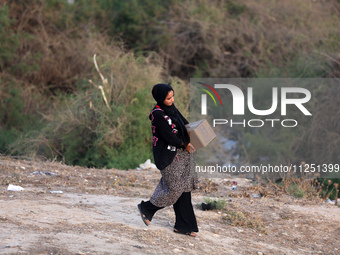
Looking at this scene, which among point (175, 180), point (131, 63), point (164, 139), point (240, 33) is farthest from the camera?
point (240, 33)

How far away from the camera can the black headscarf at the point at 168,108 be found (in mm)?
4016

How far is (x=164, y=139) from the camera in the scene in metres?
4.03

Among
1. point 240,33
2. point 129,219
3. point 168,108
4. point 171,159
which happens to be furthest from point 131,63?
point 171,159

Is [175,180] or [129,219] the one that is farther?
[129,219]

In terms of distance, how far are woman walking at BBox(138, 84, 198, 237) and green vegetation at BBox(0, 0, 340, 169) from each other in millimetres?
5063

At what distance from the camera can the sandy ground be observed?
12.9 feet

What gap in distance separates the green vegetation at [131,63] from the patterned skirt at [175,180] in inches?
202

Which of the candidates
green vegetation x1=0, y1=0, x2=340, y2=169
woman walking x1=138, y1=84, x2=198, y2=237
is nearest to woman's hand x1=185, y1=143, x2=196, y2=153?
woman walking x1=138, y1=84, x2=198, y2=237

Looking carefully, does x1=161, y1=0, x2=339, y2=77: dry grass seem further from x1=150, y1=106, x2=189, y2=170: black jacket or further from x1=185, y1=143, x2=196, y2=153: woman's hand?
x1=150, y1=106, x2=189, y2=170: black jacket

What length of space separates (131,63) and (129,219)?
19.8 feet

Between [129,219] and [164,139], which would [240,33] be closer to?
[129,219]

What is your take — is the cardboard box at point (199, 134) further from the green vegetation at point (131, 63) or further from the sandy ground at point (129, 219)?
the green vegetation at point (131, 63)

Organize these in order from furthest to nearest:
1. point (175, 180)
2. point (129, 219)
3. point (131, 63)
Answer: point (131, 63), point (129, 219), point (175, 180)

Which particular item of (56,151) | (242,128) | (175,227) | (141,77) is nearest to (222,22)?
(242,128)
